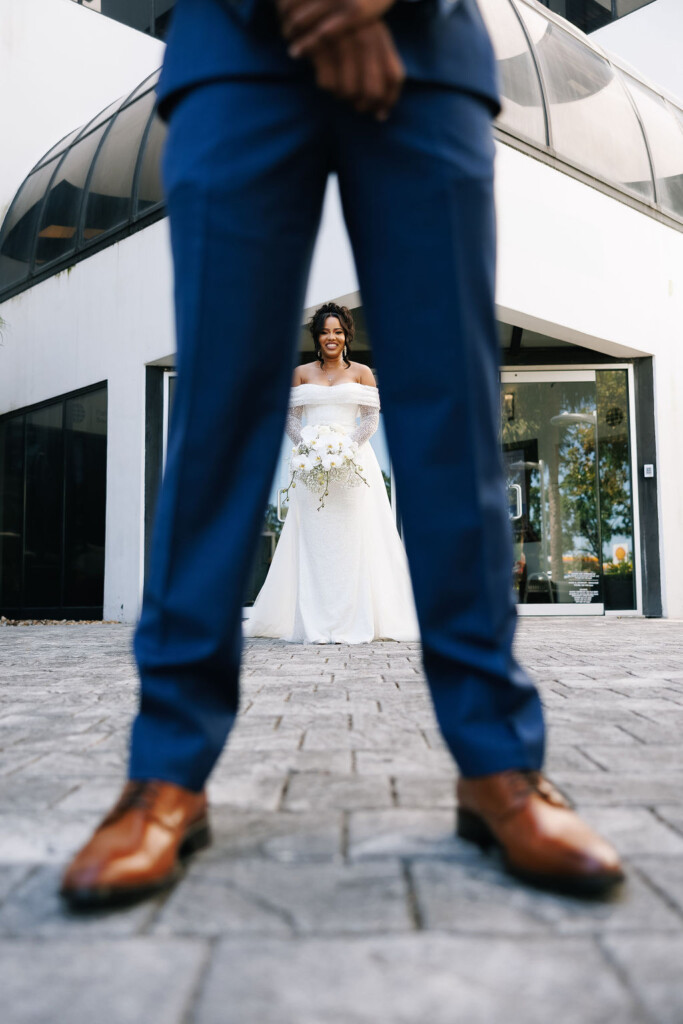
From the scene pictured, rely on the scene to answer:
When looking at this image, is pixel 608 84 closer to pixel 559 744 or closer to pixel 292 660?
pixel 292 660

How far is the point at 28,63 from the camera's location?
11273 millimetres

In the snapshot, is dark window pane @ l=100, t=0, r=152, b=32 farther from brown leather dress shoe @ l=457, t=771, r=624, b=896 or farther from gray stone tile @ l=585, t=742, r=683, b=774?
brown leather dress shoe @ l=457, t=771, r=624, b=896

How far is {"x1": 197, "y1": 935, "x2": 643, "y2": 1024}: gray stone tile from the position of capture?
2.50 feet

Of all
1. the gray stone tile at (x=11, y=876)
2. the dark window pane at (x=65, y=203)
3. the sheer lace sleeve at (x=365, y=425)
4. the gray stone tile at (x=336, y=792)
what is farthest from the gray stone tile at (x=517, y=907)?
the dark window pane at (x=65, y=203)

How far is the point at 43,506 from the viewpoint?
10.6 m

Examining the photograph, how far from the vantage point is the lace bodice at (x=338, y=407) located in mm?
6023

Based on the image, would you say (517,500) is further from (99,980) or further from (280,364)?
(99,980)

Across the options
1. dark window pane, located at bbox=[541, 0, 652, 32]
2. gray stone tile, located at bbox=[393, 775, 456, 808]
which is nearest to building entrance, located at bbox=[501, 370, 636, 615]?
dark window pane, located at bbox=[541, 0, 652, 32]

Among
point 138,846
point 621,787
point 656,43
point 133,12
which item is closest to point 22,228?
point 133,12

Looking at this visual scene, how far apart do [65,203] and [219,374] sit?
1051 cm

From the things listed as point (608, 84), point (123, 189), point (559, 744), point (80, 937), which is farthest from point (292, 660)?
point (608, 84)

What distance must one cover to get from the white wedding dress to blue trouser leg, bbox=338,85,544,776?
451cm

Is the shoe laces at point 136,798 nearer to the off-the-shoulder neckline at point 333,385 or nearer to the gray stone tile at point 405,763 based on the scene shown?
the gray stone tile at point 405,763

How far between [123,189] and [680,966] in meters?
10.2
